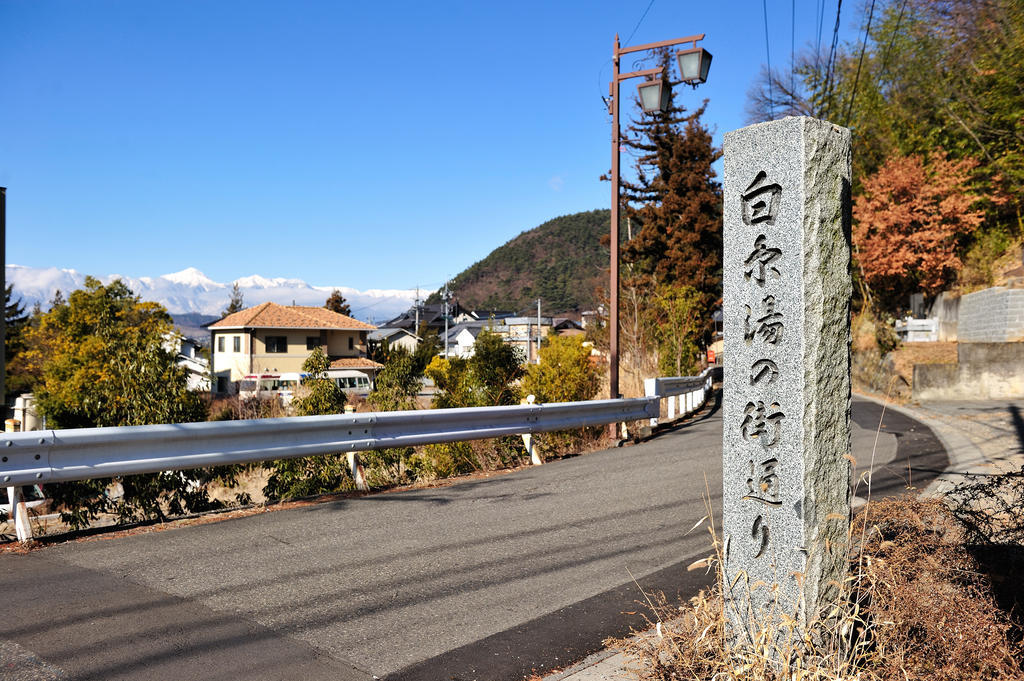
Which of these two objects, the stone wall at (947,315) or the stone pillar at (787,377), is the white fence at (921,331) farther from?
the stone pillar at (787,377)

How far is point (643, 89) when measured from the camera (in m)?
12.3

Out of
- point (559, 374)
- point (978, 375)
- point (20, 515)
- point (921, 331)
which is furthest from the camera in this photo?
point (921, 331)

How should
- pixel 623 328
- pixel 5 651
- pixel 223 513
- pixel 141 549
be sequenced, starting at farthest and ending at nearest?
pixel 623 328 < pixel 223 513 < pixel 141 549 < pixel 5 651

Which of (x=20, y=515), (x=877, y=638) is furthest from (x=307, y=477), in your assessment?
(x=877, y=638)

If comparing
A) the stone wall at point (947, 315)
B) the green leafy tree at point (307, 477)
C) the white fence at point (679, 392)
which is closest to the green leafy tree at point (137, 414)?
the green leafy tree at point (307, 477)

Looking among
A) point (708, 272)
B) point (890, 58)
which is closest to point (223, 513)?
point (708, 272)

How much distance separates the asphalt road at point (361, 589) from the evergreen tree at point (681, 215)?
27.6 m

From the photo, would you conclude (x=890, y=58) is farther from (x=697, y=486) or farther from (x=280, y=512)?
(x=280, y=512)

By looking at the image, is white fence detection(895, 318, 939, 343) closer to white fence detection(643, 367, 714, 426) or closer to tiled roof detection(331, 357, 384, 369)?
white fence detection(643, 367, 714, 426)

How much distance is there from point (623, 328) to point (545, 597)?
48.9 ft

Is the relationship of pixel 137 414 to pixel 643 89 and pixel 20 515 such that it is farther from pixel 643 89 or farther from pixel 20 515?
pixel 643 89

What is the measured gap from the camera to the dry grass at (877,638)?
3.16 m

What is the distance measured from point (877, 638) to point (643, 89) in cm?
1056

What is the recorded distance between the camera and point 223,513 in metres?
6.73
